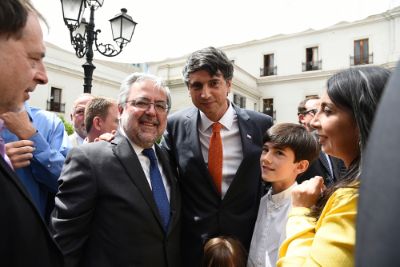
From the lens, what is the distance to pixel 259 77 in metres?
27.9

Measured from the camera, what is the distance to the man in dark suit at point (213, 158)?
90.0 inches

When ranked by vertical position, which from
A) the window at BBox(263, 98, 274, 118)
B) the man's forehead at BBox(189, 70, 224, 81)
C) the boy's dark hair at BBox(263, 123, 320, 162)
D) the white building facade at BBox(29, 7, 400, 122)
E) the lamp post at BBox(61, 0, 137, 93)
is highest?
the white building facade at BBox(29, 7, 400, 122)

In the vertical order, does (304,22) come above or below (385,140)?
above

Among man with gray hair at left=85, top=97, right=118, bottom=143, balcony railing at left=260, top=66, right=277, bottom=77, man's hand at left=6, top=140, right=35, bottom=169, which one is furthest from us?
balcony railing at left=260, top=66, right=277, bottom=77

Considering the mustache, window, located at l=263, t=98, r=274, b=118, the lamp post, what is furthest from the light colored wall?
the mustache

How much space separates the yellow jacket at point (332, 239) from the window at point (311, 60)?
26920 mm

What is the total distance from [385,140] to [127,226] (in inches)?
65.1

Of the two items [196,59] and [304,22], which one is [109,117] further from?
[304,22]

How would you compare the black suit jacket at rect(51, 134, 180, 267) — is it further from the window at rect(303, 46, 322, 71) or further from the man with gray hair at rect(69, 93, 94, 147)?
the window at rect(303, 46, 322, 71)

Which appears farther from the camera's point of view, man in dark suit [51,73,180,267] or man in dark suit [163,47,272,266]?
man in dark suit [163,47,272,266]

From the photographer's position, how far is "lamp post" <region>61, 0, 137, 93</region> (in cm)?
416

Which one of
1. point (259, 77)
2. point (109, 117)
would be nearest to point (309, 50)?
point (259, 77)

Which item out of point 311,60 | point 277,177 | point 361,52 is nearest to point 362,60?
point 361,52

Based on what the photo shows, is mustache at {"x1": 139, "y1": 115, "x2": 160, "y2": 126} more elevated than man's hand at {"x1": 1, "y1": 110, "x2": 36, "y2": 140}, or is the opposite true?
mustache at {"x1": 139, "y1": 115, "x2": 160, "y2": 126}
